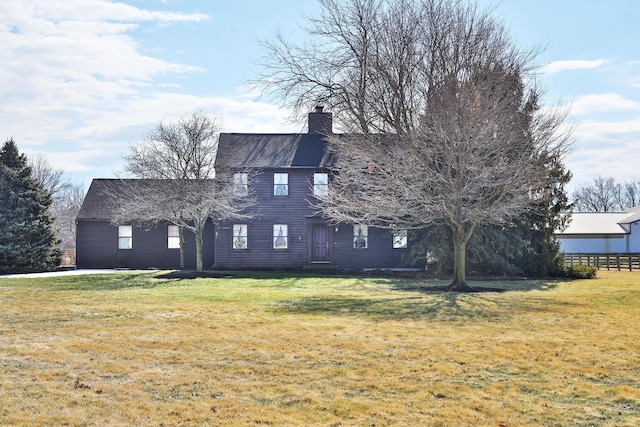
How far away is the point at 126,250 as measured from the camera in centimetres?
3294

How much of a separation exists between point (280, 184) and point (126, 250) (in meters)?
8.67

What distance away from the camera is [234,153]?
3203 cm

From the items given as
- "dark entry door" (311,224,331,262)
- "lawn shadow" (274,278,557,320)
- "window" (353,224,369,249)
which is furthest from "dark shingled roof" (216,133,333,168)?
"lawn shadow" (274,278,557,320)

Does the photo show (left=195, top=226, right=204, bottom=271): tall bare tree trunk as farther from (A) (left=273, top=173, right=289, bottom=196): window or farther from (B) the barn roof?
(B) the barn roof

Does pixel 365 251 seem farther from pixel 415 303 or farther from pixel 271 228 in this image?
pixel 415 303

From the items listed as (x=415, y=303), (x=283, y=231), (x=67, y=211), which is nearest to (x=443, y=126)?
(x=415, y=303)

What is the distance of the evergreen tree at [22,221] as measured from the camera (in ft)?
95.9

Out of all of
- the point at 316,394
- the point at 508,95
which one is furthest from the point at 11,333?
the point at 508,95

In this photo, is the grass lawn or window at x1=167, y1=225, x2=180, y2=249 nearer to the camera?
the grass lawn

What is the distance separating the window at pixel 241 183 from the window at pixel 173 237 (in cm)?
454

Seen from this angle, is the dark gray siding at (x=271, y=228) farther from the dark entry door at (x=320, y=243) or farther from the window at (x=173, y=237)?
the window at (x=173, y=237)

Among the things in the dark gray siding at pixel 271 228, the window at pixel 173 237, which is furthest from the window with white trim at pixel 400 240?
the window at pixel 173 237

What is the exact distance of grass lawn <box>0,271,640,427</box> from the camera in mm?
6426

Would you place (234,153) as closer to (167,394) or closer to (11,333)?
(11,333)
